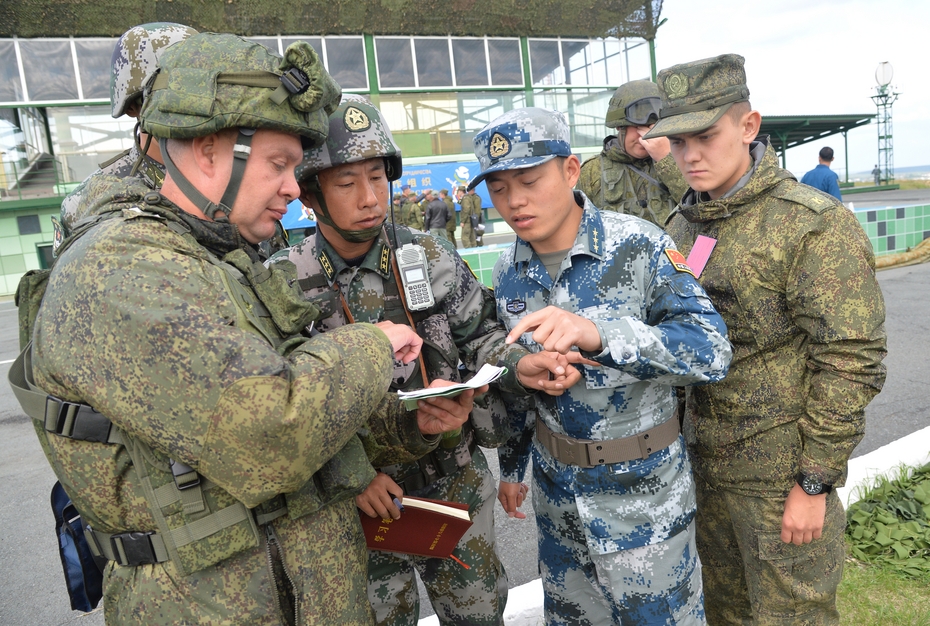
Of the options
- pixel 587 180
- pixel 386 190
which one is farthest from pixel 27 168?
pixel 386 190

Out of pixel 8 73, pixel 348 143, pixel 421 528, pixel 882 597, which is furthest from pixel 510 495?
pixel 8 73

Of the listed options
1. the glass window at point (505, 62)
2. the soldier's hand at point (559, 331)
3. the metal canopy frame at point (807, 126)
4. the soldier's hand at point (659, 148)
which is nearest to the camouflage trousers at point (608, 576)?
the soldier's hand at point (559, 331)

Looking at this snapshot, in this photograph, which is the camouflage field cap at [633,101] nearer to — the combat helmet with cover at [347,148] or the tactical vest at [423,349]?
the combat helmet with cover at [347,148]

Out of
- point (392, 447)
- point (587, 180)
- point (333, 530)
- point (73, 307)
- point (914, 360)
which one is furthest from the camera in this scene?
point (914, 360)

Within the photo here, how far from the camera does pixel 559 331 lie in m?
1.66

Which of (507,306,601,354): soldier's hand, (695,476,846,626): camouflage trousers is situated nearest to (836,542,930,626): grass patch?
(695,476,846,626): camouflage trousers

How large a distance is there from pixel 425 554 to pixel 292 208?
1597cm

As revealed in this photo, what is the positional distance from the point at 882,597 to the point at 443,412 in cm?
240

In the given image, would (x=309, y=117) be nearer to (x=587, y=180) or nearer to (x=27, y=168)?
(x=587, y=180)

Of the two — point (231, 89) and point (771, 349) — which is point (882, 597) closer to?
point (771, 349)

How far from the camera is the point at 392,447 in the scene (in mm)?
1968

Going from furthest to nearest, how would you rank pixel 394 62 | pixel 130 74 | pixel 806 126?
pixel 806 126, pixel 394 62, pixel 130 74

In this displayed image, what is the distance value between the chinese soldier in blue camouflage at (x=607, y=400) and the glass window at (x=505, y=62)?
74.9ft

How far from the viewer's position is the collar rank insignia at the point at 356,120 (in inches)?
85.2
